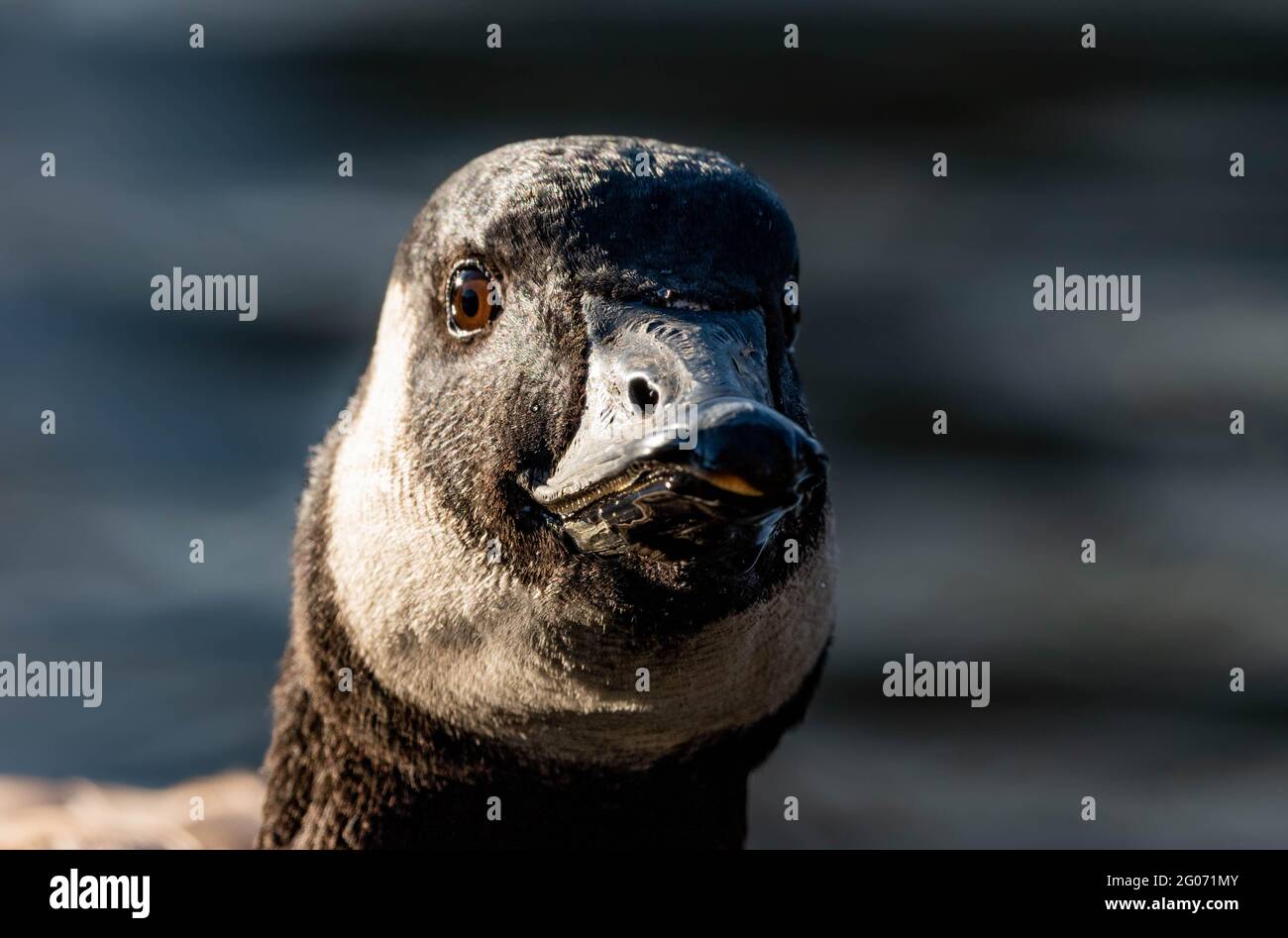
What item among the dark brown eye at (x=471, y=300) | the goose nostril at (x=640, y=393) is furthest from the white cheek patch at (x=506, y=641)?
the goose nostril at (x=640, y=393)

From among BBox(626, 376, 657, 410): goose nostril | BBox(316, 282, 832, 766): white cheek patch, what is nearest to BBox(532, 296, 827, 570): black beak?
BBox(626, 376, 657, 410): goose nostril

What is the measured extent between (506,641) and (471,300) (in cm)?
79

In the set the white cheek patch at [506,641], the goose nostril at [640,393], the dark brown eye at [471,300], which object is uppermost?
the dark brown eye at [471,300]

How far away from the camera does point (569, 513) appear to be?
2955 mm

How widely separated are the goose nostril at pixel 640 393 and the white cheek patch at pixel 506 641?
54cm

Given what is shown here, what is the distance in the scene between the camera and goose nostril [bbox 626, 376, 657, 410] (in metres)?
2.77

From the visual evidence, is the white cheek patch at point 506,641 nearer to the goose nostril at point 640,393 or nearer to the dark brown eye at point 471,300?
the dark brown eye at point 471,300

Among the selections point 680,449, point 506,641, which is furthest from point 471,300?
point 680,449

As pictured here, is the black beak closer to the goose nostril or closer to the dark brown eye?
the goose nostril

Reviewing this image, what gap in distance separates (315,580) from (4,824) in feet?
9.85

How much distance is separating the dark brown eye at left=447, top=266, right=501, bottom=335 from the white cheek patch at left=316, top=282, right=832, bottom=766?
9.1 inches

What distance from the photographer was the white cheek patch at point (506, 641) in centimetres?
323
